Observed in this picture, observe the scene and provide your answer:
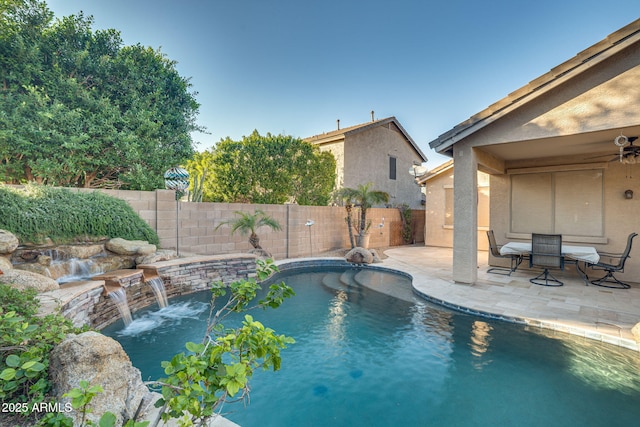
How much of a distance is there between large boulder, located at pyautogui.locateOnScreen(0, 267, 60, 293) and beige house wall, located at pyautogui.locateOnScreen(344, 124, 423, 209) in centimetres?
1401

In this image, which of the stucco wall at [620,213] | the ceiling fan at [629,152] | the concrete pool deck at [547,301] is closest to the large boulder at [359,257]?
the concrete pool deck at [547,301]

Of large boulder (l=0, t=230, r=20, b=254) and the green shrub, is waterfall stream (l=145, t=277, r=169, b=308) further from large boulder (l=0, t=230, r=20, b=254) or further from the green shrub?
large boulder (l=0, t=230, r=20, b=254)

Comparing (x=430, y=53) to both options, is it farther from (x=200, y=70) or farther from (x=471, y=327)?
(x=471, y=327)

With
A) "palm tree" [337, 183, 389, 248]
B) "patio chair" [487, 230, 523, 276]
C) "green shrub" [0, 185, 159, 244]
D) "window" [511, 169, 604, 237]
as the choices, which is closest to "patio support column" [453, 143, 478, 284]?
"patio chair" [487, 230, 523, 276]

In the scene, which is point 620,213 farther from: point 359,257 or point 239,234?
point 239,234

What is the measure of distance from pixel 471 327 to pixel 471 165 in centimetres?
408

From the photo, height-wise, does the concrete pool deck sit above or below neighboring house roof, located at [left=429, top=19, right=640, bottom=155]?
below

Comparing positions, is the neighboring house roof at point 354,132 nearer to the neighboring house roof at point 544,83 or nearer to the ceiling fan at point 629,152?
the neighboring house roof at point 544,83

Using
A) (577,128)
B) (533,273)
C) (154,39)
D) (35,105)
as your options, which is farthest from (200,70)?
(533,273)

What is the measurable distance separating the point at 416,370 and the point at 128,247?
695cm

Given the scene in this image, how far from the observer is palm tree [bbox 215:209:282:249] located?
1000 cm

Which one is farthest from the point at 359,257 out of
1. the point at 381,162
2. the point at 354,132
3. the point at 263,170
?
the point at 381,162

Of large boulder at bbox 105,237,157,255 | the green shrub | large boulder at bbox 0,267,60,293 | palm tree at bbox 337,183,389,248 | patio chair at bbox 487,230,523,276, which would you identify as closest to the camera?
large boulder at bbox 0,267,60,293

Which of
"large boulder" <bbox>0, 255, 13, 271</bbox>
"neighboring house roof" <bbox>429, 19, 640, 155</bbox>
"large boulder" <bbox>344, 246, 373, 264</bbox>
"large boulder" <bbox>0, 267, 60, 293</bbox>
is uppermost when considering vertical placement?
"neighboring house roof" <bbox>429, 19, 640, 155</bbox>
